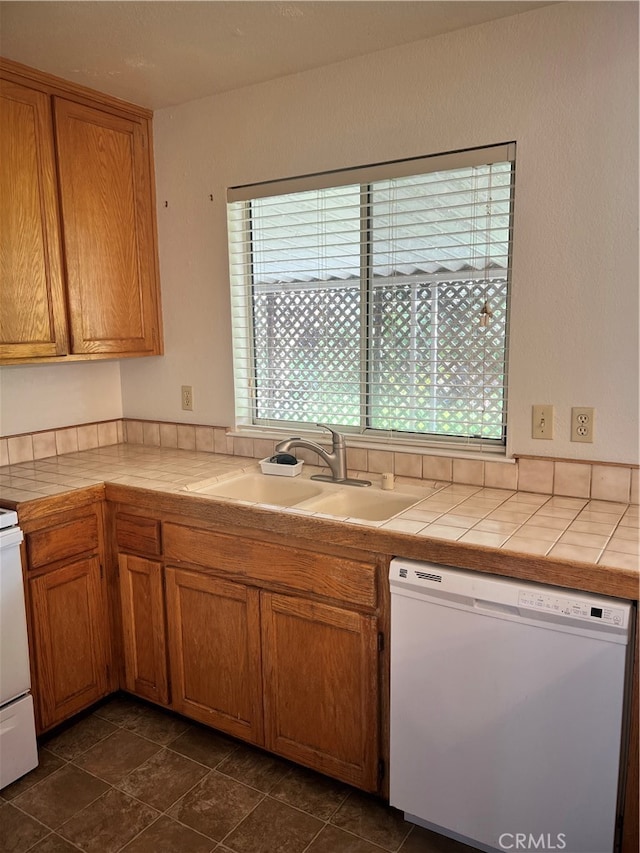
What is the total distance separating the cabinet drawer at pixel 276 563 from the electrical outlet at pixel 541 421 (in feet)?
2.40

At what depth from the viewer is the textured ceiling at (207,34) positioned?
1914 millimetres

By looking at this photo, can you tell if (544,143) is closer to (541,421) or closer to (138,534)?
(541,421)

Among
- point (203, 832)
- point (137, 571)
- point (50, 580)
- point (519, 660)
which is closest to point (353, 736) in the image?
point (203, 832)

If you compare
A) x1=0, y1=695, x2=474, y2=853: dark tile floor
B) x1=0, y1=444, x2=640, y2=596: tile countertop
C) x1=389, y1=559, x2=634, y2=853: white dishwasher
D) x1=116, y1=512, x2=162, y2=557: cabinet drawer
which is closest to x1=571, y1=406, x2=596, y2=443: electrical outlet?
x1=0, y1=444, x2=640, y2=596: tile countertop

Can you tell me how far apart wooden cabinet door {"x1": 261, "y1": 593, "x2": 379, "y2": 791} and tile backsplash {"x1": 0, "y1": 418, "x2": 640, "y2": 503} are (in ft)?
2.19

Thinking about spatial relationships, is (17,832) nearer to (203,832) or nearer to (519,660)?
(203,832)

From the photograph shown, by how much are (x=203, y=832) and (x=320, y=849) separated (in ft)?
1.14

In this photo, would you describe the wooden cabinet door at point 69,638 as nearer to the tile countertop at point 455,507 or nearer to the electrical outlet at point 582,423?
the tile countertop at point 455,507

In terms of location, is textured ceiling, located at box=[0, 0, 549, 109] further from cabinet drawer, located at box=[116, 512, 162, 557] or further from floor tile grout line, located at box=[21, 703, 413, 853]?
floor tile grout line, located at box=[21, 703, 413, 853]

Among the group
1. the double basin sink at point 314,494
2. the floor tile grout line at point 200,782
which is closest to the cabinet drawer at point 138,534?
the double basin sink at point 314,494

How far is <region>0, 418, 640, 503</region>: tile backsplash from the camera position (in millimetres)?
2010

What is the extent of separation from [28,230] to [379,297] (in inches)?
52.4

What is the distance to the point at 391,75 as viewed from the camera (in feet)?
7.30

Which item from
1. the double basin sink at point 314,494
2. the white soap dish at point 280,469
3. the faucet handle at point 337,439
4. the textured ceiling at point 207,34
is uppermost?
the textured ceiling at point 207,34
